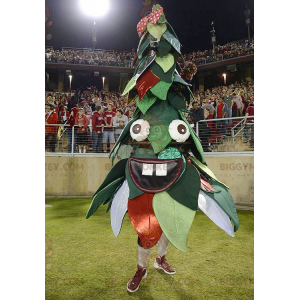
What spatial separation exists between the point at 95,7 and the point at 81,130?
258 centimetres

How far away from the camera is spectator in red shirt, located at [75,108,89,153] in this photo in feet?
16.4

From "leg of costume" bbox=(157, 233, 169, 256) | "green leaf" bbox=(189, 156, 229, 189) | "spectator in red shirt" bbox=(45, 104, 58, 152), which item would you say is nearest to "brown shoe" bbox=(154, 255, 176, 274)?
"leg of costume" bbox=(157, 233, 169, 256)

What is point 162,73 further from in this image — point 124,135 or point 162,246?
point 162,246

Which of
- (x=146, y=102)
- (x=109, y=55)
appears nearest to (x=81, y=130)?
(x=109, y=55)

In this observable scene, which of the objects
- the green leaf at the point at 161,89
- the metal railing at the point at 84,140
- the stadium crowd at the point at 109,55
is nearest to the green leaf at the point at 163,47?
the green leaf at the point at 161,89

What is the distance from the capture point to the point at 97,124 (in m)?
4.95

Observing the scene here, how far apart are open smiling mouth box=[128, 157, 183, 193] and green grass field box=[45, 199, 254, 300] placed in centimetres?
73

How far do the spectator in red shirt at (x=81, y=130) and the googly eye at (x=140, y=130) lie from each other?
11.2ft

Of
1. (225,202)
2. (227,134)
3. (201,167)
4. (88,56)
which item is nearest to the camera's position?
(225,202)

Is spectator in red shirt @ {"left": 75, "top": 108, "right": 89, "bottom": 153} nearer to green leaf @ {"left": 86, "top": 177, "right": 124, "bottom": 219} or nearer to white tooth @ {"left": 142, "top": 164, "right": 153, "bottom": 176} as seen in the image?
green leaf @ {"left": 86, "top": 177, "right": 124, "bottom": 219}

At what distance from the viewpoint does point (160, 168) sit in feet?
5.40

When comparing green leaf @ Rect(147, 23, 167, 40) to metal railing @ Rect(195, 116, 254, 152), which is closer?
green leaf @ Rect(147, 23, 167, 40)

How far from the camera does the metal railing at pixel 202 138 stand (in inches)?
175
